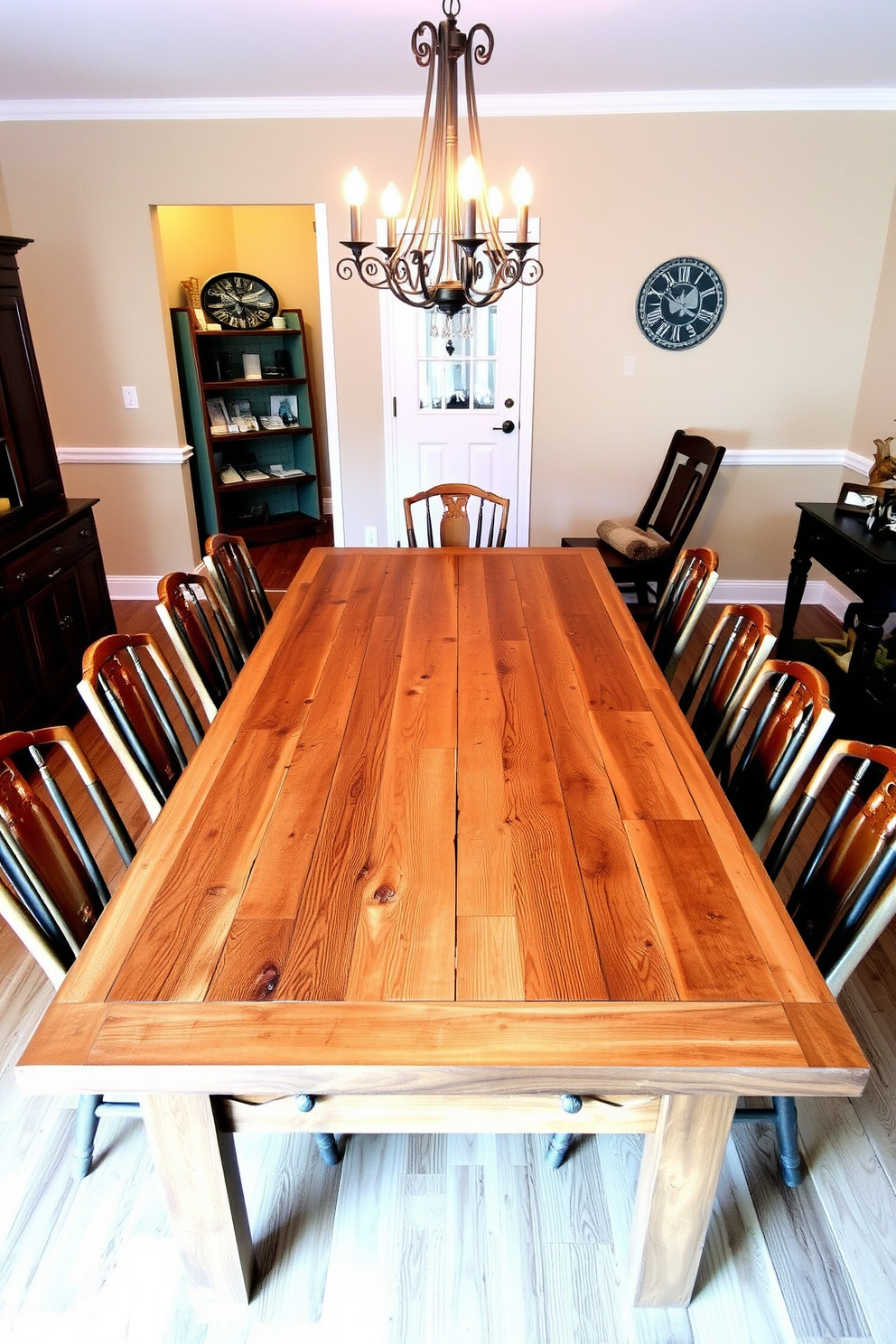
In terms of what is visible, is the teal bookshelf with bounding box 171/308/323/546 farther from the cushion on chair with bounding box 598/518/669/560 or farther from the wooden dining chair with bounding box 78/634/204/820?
the wooden dining chair with bounding box 78/634/204/820

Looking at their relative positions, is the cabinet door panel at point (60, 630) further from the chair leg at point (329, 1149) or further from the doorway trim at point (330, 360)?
the chair leg at point (329, 1149)

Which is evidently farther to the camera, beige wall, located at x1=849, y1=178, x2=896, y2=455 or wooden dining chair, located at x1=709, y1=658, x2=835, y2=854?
beige wall, located at x1=849, y1=178, x2=896, y2=455

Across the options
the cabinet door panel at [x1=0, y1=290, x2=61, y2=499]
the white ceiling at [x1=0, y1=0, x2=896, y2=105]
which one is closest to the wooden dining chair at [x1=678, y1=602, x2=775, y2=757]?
the white ceiling at [x1=0, y1=0, x2=896, y2=105]

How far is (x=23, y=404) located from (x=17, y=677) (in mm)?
1146

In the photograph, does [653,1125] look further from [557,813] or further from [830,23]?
[830,23]

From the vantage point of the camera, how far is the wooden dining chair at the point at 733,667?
1965 millimetres

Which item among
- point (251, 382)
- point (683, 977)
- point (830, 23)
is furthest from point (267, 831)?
point (251, 382)

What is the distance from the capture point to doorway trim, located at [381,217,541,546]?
4219mm

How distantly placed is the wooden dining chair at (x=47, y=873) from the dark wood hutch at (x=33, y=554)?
5.33 feet

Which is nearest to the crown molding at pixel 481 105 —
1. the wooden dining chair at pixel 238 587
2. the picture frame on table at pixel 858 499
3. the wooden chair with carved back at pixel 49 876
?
the picture frame on table at pixel 858 499

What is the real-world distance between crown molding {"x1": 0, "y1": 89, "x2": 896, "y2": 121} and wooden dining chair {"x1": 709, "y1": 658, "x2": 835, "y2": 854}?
3.28 meters

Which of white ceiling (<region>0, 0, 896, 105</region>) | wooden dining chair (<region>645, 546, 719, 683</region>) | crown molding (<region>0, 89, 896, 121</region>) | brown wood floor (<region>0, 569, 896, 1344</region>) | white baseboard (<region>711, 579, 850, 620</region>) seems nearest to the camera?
brown wood floor (<region>0, 569, 896, 1344</region>)

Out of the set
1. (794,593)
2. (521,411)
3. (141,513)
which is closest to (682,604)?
(794,593)

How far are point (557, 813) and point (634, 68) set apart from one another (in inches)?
134
